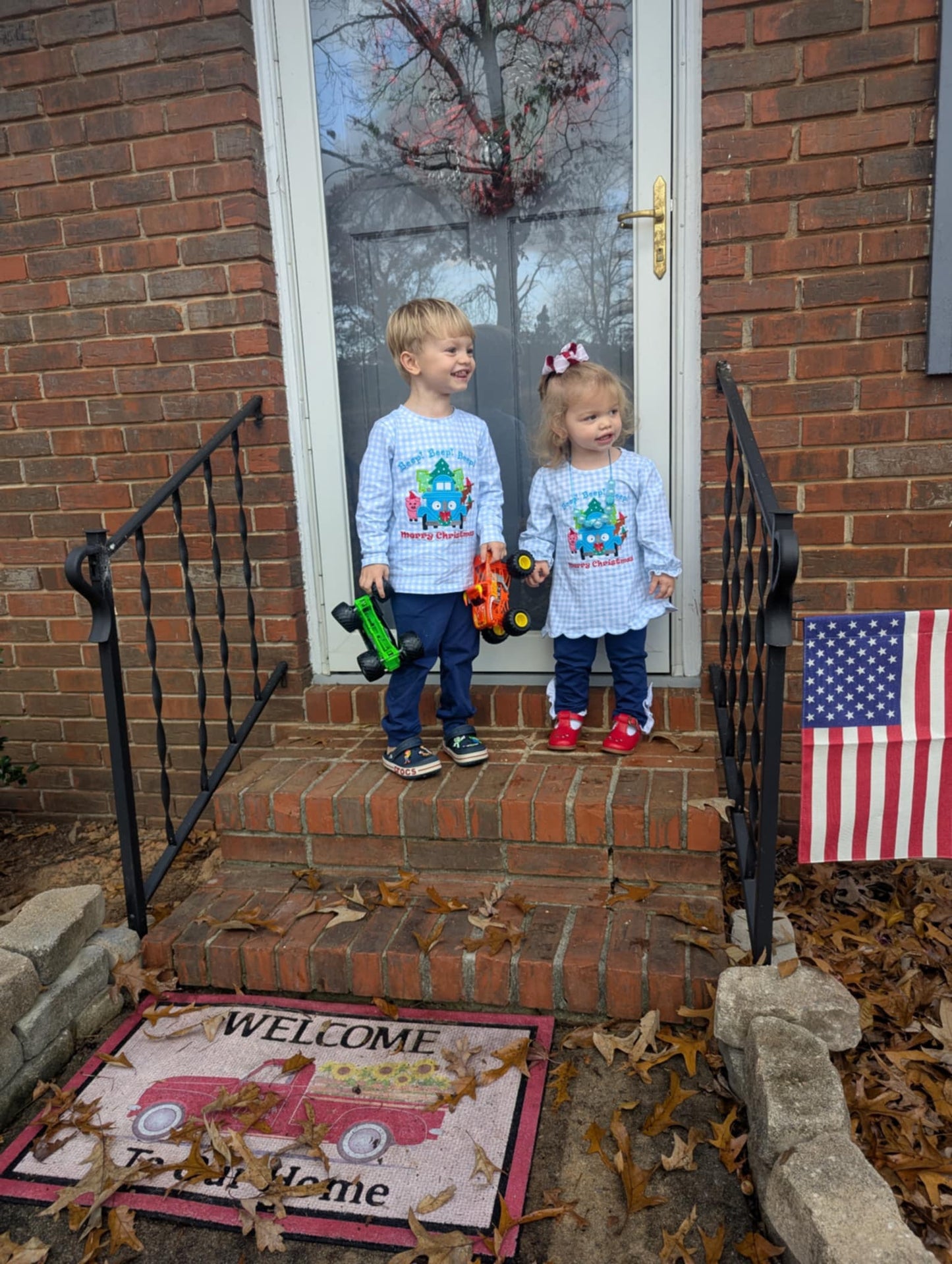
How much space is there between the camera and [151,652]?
8.25 ft

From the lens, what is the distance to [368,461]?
2619 millimetres

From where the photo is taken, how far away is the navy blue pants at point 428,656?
2697 millimetres

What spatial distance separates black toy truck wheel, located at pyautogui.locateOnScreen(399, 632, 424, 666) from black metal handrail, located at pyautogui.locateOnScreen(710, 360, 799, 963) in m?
0.90

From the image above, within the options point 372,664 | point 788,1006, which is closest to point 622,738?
point 372,664

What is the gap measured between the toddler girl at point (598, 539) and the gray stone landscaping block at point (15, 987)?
5.02ft

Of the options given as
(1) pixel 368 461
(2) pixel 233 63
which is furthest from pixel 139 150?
(1) pixel 368 461

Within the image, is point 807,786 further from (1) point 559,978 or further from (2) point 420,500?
(2) point 420,500

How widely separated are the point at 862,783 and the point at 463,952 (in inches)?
42.2

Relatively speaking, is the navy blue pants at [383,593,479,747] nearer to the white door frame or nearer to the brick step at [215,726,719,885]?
the brick step at [215,726,719,885]

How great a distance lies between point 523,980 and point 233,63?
113 inches

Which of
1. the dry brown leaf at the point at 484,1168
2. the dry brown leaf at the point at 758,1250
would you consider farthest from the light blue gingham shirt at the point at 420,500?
the dry brown leaf at the point at 758,1250

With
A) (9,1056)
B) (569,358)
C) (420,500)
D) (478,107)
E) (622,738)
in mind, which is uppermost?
(478,107)

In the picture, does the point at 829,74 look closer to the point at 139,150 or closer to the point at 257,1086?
the point at 139,150

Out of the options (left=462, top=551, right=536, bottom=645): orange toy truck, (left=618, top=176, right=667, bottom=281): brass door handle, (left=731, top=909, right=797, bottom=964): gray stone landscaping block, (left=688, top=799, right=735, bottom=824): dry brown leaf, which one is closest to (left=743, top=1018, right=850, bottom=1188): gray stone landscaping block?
(left=731, top=909, right=797, bottom=964): gray stone landscaping block
